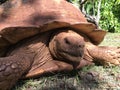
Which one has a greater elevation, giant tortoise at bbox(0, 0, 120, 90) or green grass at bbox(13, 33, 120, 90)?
giant tortoise at bbox(0, 0, 120, 90)

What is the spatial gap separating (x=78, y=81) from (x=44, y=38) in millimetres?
552

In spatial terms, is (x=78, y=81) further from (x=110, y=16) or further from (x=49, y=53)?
(x=110, y=16)

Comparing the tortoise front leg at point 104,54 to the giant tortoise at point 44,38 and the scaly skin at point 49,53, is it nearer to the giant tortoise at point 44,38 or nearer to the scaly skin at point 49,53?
the giant tortoise at point 44,38

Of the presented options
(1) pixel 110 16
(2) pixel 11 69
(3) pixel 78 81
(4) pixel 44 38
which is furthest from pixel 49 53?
(1) pixel 110 16

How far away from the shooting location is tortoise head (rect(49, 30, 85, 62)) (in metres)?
3.10

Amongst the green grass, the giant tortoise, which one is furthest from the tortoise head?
the green grass

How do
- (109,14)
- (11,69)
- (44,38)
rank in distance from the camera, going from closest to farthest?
(11,69), (44,38), (109,14)

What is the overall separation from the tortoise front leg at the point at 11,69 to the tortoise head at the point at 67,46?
37cm

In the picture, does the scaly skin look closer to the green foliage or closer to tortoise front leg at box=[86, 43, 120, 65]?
tortoise front leg at box=[86, 43, 120, 65]

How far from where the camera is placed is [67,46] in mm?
3119

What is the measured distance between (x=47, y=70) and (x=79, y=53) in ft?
1.13

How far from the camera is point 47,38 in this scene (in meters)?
3.30

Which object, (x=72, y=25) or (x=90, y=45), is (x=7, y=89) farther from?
(x=90, y=45)

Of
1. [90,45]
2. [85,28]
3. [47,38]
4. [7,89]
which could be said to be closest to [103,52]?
[90,45]
